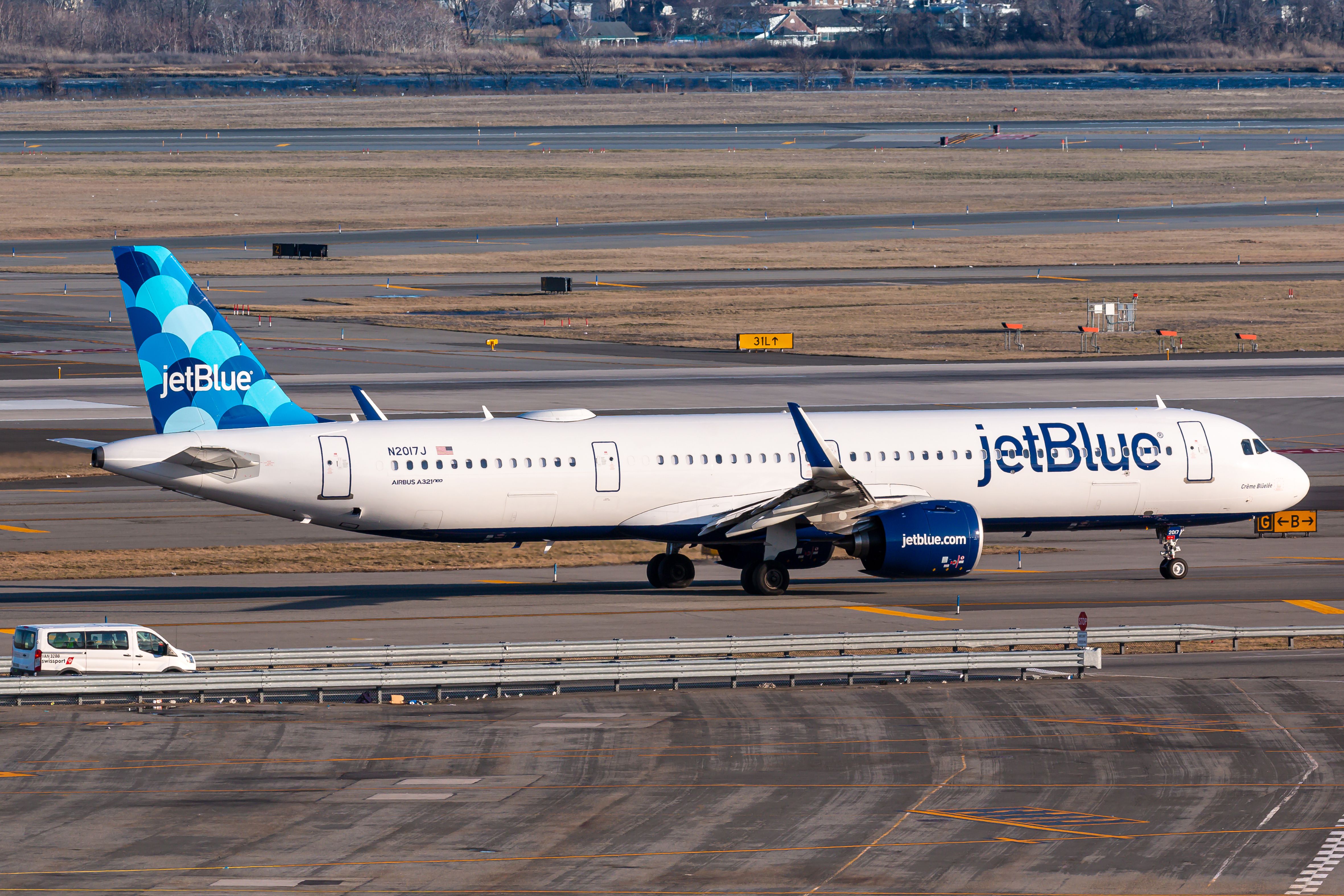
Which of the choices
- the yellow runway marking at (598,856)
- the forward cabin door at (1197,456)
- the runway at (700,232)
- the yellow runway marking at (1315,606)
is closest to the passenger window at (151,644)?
the yellow runway marking at (598,856)

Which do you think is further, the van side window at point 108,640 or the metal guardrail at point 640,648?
the metal guardrail at point 640,648

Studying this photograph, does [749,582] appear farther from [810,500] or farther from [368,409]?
[368,409]

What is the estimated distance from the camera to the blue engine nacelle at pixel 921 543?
4566 cm

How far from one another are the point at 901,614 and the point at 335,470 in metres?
14.2

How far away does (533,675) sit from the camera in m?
37.3

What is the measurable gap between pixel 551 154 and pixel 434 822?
6754 inches

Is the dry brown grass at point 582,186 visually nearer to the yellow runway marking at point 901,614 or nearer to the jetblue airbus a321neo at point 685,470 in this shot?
the jetblue airbus a321neo at point 685,470

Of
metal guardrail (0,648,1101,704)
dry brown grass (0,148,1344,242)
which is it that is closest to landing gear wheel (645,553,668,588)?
metal guardrail (0,648,1101,704)

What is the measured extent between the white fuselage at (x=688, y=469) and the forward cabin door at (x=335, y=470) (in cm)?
4

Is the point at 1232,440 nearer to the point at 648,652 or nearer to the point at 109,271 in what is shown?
the point at 648,652

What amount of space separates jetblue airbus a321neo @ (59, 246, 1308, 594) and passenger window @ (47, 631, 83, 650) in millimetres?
6978

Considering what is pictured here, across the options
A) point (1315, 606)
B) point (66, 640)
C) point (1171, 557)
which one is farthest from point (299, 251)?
point (1315, 606)

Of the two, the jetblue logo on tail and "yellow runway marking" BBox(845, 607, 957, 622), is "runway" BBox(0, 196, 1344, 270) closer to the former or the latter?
the jetblue logo on tail

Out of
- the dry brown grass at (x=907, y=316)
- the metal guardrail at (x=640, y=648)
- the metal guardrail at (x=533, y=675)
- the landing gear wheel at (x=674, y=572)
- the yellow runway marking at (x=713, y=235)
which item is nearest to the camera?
the metal guardrail at (x=533, y=675)
